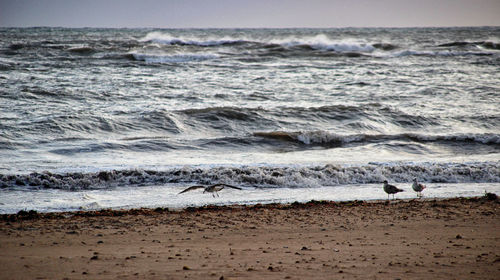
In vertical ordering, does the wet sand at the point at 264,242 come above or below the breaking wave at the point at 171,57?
below

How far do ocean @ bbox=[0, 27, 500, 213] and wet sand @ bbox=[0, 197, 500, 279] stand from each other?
72 centimetres

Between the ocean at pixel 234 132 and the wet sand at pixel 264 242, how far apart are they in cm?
72

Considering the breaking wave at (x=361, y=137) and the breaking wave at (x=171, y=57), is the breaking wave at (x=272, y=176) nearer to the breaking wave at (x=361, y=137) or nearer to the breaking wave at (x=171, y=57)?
the breaking wave at (x=361, y=137)

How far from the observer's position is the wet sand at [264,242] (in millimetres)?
3402

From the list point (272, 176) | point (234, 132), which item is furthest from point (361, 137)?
point (272, 176)

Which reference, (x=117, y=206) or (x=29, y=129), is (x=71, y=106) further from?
(x=117, y=206)

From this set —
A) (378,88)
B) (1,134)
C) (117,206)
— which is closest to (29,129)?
(1,134)

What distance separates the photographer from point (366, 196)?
20.3 ft

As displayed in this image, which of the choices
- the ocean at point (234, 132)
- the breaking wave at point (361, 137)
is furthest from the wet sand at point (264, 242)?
the breaking wave at point (361, 137)

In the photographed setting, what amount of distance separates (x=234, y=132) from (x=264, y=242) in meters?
Answer: 6.51

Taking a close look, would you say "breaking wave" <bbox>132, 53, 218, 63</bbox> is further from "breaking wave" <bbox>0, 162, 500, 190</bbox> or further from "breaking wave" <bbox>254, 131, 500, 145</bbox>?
"breaking wave" <bbox>0, 162, 500, 190</bbox>

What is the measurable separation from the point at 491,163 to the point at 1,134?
8.50m

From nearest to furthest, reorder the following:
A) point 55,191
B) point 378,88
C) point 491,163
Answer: point 55,191 < point 491,163 < point 378,88

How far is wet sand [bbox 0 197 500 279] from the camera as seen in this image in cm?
340
